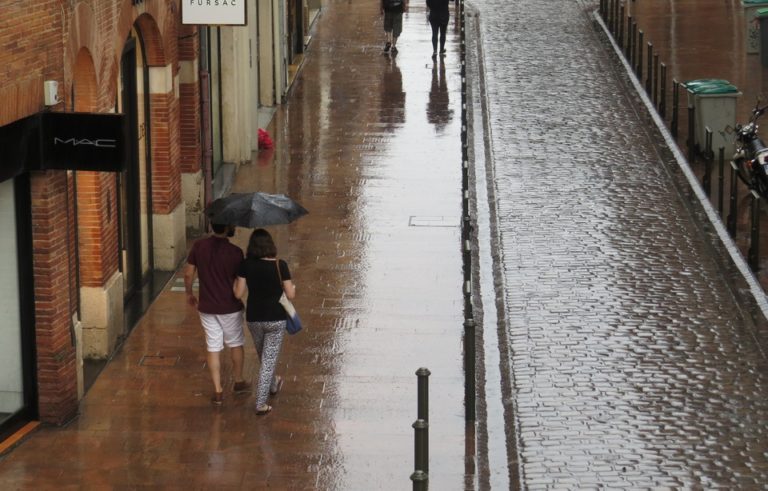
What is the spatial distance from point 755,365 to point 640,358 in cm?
103

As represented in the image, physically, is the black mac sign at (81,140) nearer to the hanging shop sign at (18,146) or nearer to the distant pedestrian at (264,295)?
the hanging shop sign at (18,146)

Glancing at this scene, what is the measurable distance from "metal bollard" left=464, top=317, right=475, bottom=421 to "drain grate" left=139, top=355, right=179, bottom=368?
9.53 ft

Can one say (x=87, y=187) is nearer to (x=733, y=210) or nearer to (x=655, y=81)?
(x=733, y=210)

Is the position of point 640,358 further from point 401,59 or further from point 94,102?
point 401,59

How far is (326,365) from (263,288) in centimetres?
184

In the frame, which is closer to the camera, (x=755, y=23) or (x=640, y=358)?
(x=640, y=358)

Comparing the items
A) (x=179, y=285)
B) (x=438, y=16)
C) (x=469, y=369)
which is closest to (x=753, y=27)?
(x=438, y=16)

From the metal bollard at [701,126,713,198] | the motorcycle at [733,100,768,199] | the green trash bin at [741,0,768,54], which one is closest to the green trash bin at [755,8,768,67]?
the green trash bin at [741,0,768,54]


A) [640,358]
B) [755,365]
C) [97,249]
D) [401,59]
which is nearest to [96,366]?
[97,249]

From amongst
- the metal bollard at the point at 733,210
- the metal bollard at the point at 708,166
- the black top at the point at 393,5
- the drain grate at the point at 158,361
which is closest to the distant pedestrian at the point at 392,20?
the black top at the point at 393,5

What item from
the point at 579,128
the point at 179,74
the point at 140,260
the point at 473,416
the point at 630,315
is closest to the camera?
the point at 473,416

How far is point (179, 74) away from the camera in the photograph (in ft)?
61.9

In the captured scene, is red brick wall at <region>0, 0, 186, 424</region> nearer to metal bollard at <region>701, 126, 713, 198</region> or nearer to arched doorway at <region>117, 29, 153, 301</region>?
arched doorway at <region>117, 29, 153, 301</region>

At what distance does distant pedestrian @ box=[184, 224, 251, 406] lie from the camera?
13039 millimetres
